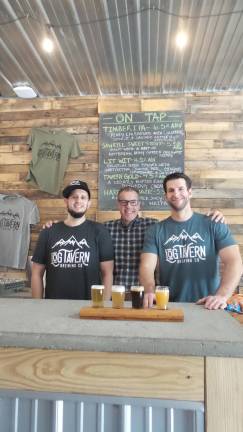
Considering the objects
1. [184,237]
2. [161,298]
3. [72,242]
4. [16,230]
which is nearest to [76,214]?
[72,242]

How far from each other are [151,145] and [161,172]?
30cm

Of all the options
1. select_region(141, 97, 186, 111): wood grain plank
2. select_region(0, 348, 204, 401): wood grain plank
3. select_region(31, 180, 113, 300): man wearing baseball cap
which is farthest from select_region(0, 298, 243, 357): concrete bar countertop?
select_region(141, 97, 186, 111): wood grain plank

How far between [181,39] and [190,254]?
177 cm

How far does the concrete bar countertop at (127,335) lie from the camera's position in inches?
39.3

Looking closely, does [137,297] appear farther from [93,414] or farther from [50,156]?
[50,156]

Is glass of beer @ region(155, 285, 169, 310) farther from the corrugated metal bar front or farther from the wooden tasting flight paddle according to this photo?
the corrugated metal bar front

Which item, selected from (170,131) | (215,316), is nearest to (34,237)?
(170,131)

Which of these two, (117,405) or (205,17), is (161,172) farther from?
(117,405)

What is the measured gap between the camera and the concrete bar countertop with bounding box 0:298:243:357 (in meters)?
1.00

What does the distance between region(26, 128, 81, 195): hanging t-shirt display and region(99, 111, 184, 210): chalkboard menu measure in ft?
1.19

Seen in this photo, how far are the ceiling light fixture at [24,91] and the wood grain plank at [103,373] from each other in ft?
10.4

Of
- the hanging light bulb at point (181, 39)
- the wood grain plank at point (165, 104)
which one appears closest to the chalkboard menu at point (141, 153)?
the wood grain plank at point (165, 104)

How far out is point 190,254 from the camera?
218cm

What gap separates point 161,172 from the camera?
3734 mm
